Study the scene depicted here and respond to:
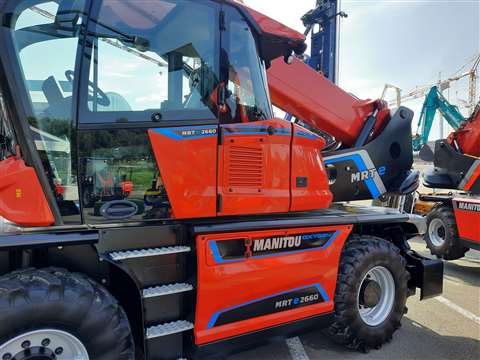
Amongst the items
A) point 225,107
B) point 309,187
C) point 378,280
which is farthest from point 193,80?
point 378,280

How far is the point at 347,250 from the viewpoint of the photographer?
362 centimetres

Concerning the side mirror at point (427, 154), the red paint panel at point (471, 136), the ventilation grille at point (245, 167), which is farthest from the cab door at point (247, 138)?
the side mirror at point (427, 154)

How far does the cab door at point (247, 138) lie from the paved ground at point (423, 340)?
1.41 metres

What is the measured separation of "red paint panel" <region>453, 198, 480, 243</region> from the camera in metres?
5.98

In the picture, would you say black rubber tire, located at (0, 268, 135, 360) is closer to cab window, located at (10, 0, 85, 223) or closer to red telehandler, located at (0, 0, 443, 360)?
red telehandler, located at (0, 0, 443, 360)

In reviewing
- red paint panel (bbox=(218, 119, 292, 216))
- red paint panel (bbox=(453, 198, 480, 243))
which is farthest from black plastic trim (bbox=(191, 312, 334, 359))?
red paint panel (bbox=(453, 198, 480, 243))

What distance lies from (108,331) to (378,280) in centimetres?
267

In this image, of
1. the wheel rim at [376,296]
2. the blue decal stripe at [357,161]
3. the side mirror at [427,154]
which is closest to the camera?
the wheel rim at [376,296]

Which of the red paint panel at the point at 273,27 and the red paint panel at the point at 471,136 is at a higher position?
the red paint panel at the point at 273,27

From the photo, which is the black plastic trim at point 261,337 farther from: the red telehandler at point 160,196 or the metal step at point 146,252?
the metal step at point 146,252

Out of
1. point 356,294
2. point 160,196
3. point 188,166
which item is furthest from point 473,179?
point 160,196

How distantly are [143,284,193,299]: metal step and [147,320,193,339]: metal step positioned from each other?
241 millimetres

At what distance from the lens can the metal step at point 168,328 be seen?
2570 millimetres

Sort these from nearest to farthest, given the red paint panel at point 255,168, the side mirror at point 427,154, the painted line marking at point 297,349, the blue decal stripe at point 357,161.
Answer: the red paint panel at point 255,168 < the painted line marking at point 297,349 < the blue decal stripe at point 357,161 < the side mirror at point 427,154
